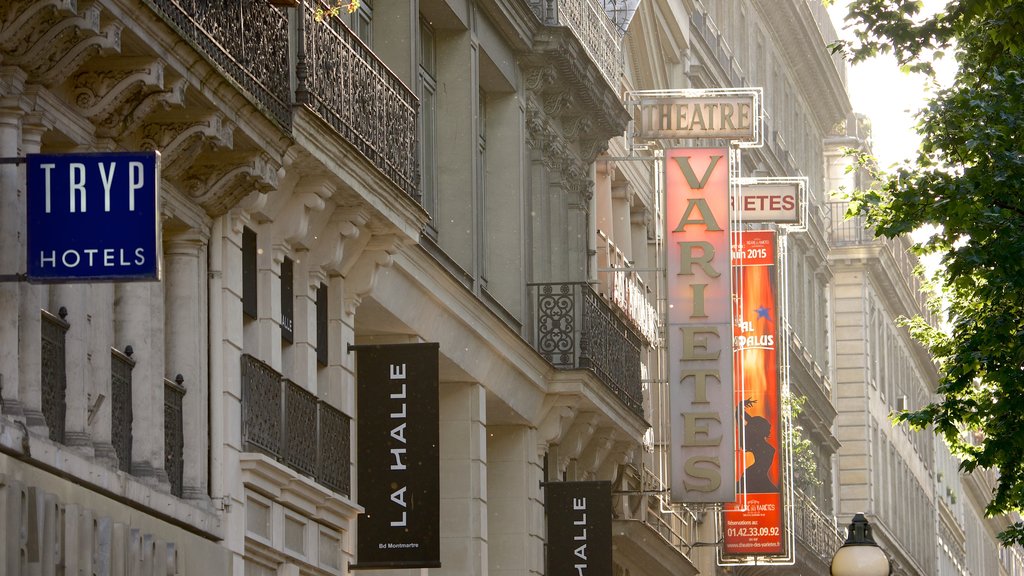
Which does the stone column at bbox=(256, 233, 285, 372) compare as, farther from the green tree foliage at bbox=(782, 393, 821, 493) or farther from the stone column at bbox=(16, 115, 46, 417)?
the green tree foliage at bbox=(782, 393, 821, 493)

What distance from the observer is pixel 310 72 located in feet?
64.5

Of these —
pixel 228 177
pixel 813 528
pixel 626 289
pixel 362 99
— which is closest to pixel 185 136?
pixel 228 177

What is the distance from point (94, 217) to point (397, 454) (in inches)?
345

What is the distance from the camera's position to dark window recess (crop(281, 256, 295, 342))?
20.5 meters

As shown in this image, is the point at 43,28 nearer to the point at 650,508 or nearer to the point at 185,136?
the point at 185,136

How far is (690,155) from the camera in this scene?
1395 inches

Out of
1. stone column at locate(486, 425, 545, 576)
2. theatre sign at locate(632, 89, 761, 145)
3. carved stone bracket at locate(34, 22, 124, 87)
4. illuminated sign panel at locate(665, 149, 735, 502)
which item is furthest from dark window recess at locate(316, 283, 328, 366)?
theatre sign at locate(632, 89, 761, 145)

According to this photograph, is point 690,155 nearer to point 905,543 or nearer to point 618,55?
point 618,55

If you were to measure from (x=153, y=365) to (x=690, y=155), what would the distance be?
19.5 m

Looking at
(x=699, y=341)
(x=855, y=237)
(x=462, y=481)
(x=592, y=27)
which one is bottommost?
(x=462, y=481)

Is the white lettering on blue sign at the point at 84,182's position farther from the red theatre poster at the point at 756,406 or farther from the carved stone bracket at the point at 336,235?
the red theatre poster at the point at 756,406

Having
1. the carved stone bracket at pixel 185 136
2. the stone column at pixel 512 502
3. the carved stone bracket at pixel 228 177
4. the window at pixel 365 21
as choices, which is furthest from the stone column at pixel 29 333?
the stone column at pixel 512 502

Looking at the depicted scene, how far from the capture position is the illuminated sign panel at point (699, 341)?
34.9 m

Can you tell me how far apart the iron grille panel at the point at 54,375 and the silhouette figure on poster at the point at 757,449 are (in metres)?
30.1
